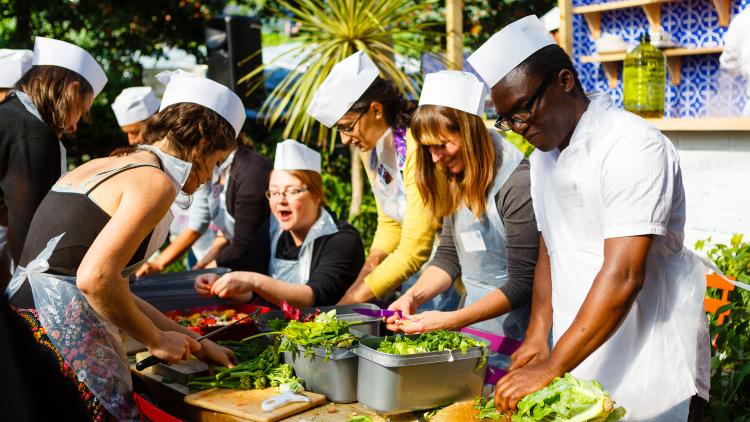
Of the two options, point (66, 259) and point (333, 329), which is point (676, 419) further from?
point (66, 259)

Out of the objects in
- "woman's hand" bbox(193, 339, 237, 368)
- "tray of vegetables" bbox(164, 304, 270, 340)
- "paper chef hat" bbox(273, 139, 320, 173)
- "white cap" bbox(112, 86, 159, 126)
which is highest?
"white cap" bbox(112, 86, 159, 126)

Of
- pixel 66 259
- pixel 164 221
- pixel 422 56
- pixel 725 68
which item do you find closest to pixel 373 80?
pixel 164 221

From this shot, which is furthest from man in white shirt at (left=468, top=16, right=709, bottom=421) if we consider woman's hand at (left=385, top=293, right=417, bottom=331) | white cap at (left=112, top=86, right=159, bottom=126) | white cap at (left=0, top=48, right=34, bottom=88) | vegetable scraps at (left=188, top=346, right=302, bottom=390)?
white cap at (left=112, top=86, right=159, bottom=126)

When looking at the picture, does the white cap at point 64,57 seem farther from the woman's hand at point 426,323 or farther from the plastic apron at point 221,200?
the woman's hand at point 426,323

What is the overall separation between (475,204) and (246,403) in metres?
1.07

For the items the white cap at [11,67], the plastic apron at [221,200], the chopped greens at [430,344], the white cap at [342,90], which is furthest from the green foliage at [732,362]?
the white cap at [11,67]

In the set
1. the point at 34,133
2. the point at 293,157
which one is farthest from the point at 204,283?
the point at 34,133

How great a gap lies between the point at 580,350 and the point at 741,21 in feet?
9.60

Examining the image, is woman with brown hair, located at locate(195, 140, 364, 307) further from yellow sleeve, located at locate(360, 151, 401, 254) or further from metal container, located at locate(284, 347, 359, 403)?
metal container, located at locate(284, 347, 359, 403)

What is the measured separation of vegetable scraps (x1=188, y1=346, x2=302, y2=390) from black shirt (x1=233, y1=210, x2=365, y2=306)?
41.1 inches

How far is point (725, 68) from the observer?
4.36 metres

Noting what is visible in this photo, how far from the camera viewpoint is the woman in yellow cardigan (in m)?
3.15

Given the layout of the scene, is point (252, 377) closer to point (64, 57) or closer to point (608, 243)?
point (608, 243)

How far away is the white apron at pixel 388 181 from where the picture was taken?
3371 millimetres
